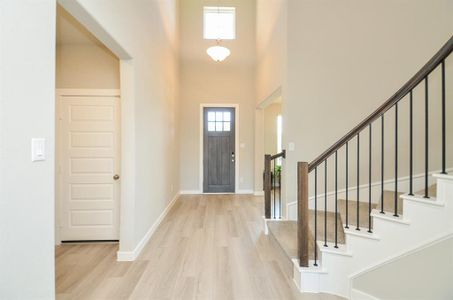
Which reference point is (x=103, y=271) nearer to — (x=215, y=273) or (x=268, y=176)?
(x=215, y=273)

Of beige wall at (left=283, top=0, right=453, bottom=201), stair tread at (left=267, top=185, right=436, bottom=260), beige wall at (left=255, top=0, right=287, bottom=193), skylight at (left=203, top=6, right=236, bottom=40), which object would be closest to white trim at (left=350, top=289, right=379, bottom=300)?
stair tread at (left=267, top=185, right=436, bottom=260)

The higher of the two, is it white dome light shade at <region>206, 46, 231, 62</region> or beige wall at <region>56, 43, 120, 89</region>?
white dome light shade at <region>206, 46, 231, 62</region>

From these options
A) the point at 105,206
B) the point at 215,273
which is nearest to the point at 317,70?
the point at 215,273

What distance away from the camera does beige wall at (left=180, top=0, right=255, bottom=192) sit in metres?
6.11

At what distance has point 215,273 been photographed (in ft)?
7.80

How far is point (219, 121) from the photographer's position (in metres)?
6.29

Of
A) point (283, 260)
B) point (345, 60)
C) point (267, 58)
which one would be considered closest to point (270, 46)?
point (267, 58)

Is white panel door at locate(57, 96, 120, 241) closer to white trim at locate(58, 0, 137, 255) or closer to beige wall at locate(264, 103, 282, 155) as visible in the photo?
white trim at locate(58, 0, 137, 255)

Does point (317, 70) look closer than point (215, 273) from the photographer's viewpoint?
No

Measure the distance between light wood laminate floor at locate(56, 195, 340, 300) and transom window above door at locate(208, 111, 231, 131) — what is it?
3092 mm

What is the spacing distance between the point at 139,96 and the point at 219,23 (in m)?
4.46

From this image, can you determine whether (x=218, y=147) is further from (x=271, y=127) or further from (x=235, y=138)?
(x=271, y=127)
